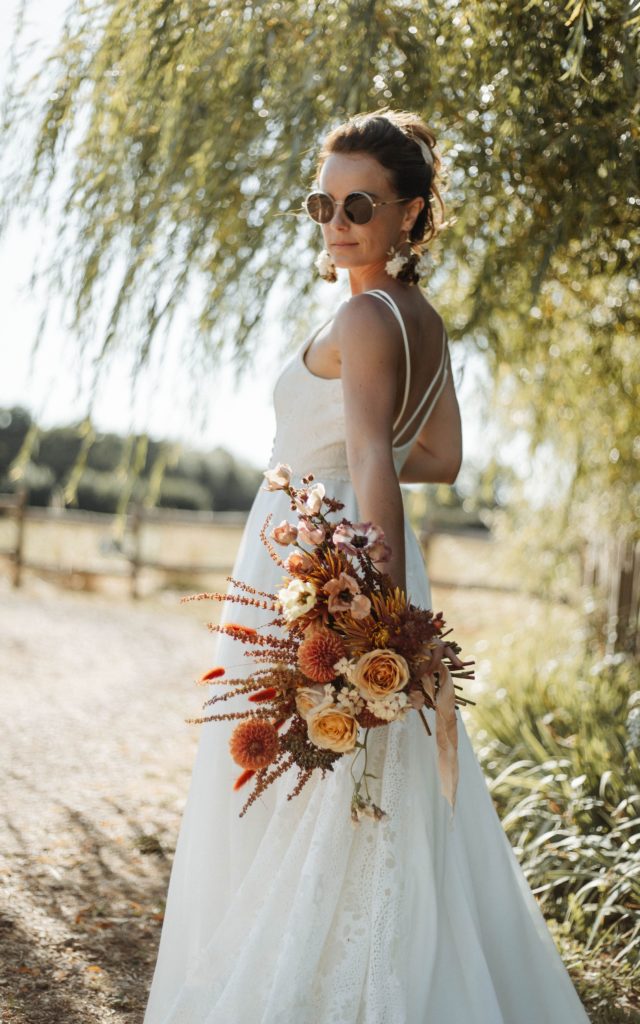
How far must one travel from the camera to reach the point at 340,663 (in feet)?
5.15

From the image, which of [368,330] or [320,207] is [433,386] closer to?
[368,330]

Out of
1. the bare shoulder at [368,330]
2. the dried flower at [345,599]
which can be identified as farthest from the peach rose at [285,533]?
the bare shoulder at [368,330]

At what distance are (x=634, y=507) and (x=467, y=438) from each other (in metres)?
0.92

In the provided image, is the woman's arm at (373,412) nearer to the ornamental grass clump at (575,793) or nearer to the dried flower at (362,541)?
the dried flower at (362,541)

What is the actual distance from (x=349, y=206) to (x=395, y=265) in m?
0.14

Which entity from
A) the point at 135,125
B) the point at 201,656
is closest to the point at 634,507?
the point at 135,125

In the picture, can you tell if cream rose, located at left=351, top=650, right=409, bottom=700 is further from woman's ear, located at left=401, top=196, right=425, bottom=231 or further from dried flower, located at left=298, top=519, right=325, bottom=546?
woman's ear, located at left=401, top=196, right=425, bottom=231

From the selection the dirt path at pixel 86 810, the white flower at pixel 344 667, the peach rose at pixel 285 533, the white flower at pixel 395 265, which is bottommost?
the dirt path at pixel 86 810

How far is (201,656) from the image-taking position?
8.50 meters

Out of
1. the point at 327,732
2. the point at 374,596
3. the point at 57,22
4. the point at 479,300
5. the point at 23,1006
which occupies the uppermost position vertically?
the point at 57,22

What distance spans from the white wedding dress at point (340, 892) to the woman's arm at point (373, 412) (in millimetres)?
74

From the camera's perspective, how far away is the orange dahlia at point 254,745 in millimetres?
1575

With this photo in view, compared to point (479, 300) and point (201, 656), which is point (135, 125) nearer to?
point (479, 300)

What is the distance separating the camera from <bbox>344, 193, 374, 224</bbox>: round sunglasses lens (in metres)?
1.89
